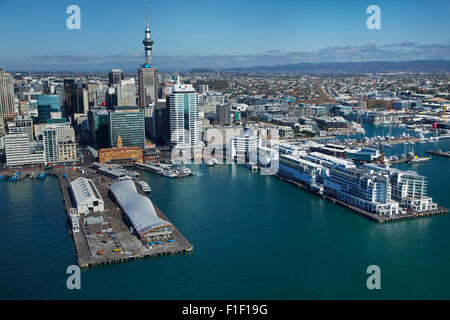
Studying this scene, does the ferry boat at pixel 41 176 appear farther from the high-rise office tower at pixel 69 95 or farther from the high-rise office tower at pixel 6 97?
the high-rise office tower at pixel 6 97

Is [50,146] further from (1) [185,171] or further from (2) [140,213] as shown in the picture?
(2) [140,213]

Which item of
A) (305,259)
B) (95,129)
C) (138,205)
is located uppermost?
(95,129)

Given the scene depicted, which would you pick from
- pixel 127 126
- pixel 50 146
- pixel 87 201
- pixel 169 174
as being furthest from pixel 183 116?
pixel 87 201

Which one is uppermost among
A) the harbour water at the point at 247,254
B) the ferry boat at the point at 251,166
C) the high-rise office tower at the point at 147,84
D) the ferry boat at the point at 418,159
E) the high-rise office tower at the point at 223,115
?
the high-rise office tower at the point at 147,84

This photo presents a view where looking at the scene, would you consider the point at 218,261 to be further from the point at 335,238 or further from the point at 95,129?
→ the point at 95,129

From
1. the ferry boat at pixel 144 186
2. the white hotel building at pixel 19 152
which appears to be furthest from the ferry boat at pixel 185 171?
the white hotel building at pixel 19 152

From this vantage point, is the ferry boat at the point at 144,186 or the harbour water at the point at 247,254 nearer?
the harbour water at the point at 247,254

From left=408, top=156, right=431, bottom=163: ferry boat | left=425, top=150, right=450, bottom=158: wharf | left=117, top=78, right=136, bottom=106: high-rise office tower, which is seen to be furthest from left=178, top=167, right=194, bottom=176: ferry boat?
left=425, top=150, right=450, bottom=158: wharf

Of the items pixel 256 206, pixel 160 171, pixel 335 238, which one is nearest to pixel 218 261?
pixel 335 238

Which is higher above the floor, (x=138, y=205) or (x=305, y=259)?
(x=138, y=205)
